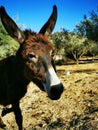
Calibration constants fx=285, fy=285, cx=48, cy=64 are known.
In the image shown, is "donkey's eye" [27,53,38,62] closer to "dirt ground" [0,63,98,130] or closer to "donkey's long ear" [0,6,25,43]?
"donkey's long ear" [0,6,25,43]

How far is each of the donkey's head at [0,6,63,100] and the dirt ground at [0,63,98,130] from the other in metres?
2.15

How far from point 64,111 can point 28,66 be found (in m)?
3.32

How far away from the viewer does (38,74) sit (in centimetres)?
467

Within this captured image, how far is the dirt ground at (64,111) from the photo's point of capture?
6931 millimetres

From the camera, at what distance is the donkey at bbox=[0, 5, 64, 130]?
14.5 ft

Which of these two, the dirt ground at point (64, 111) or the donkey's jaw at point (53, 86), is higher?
the donkey's jaw at point (53, 86)

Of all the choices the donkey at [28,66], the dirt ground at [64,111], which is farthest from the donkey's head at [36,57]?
the dirt ground at [64,111]

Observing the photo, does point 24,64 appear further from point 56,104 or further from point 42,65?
point 56,104

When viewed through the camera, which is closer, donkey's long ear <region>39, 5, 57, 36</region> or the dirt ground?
donkey's long ear <region>39, 5, 57, 36</region>

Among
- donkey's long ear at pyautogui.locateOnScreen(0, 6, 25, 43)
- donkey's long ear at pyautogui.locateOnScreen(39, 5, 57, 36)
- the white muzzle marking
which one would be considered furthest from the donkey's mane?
the white muzzle marking

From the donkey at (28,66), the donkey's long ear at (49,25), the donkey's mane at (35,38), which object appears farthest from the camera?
the donkey's long ear at (49,25)

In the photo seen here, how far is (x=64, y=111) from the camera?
785 centimetres

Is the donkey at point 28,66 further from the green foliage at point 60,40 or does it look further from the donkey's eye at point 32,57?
the green foliage at point 60,40

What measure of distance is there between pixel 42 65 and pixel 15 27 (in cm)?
95
